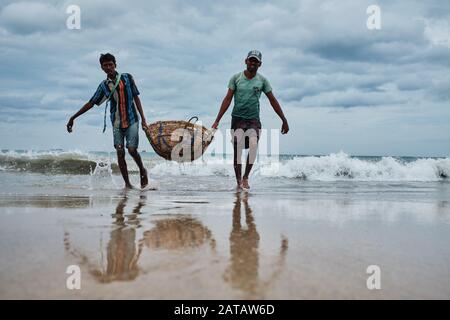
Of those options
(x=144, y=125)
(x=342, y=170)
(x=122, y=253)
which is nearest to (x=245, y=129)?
(x=144, y=125)

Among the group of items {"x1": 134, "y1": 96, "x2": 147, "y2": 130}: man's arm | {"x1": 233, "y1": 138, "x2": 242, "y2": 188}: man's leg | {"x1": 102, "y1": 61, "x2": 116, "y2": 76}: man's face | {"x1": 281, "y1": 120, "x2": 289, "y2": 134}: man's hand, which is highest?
{"x1": 102, "y1": 61, "x2": 116, "y2": 76}: man's face

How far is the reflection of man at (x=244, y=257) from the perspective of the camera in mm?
1400

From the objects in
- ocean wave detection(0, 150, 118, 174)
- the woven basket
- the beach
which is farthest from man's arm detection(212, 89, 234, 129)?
ocean wave detection(0, 150, 118, 174)

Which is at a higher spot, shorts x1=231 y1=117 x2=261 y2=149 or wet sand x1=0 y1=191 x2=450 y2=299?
shorts x1=231 y1=117 x2=261 y2=149

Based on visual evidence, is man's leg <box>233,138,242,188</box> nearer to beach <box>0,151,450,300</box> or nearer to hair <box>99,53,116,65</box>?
hair <box>99,53,116,65</box>

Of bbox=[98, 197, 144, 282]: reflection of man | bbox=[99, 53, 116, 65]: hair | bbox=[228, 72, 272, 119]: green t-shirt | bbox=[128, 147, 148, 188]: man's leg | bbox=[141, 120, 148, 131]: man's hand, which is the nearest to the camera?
bbox=[98, 197, 144, 282]: reflection of man

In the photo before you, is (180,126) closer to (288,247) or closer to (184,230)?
(184,230)

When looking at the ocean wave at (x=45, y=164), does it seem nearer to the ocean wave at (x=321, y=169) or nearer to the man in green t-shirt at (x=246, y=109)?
the ocean wave at (x=321, y=169)

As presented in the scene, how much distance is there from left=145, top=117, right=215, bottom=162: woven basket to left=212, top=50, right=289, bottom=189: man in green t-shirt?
1.02 feet

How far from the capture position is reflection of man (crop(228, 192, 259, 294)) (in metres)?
1.40

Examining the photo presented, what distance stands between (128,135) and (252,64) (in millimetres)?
2057

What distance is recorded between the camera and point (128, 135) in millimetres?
5883

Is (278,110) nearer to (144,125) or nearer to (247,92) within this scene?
(247,92)
